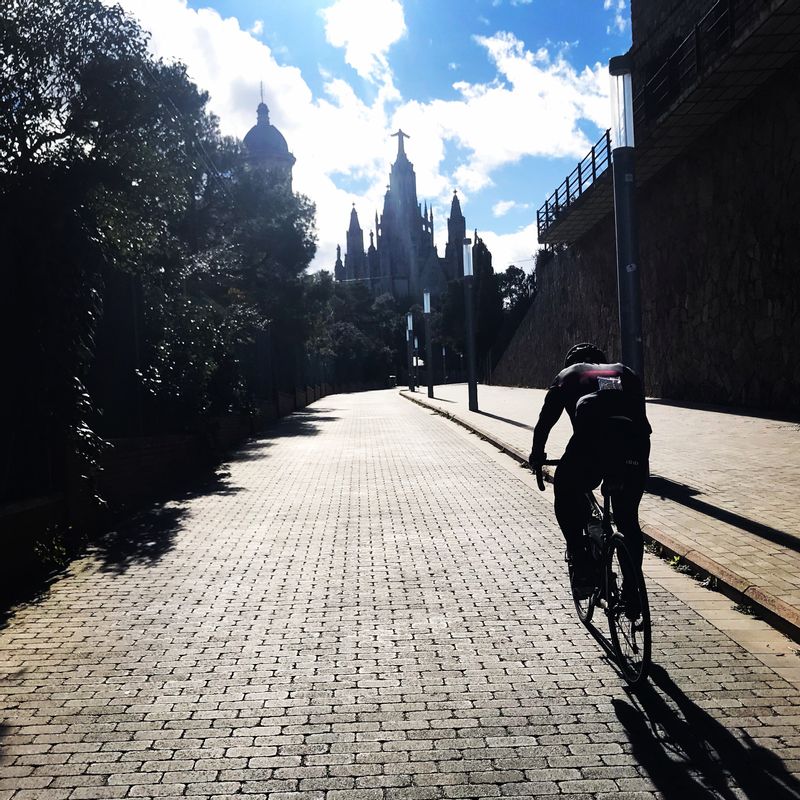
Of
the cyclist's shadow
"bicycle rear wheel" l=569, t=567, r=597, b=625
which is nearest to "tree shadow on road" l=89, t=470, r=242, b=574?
"bicycle rear wheel" l=569, t=567, r=597, b=625

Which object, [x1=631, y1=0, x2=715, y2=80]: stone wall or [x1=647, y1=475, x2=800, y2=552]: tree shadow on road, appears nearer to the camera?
[x1=647, y1=475, x2=800, y2=552]: tree shadow on road

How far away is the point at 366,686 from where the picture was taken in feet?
13.1

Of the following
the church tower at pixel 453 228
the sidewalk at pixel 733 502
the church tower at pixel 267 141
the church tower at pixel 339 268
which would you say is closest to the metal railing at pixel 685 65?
the sidewalk at pixel 733 502

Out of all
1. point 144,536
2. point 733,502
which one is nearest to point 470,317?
point 733,502

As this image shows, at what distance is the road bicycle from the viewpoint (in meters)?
3.78

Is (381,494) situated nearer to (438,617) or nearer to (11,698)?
(438,617)

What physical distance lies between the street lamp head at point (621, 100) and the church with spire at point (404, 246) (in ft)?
430

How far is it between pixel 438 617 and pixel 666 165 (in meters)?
21.8

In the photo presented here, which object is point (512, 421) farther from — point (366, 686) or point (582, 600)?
point (366, 686)

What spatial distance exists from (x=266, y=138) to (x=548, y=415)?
125 m

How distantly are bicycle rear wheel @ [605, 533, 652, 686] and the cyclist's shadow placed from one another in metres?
0.16

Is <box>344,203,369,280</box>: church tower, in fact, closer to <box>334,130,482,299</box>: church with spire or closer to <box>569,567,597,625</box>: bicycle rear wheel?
<box>334,130,482,299</box>: church with spire

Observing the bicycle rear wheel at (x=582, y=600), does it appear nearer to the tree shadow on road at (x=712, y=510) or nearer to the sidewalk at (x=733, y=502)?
the sidewalk at (x=733, y=502)

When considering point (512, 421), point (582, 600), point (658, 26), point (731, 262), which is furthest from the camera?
point (658, 26)
